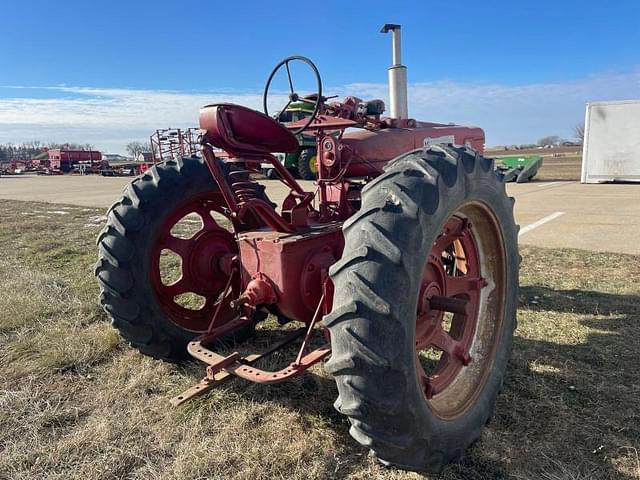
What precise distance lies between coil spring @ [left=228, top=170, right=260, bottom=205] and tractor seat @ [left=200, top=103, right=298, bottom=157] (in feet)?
0.92

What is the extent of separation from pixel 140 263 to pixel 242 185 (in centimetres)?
80

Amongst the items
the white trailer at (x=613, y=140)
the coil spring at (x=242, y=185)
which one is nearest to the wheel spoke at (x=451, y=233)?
the coil spring at (x=242, y=185)

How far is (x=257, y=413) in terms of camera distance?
8.30 feet

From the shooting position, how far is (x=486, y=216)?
2332mm

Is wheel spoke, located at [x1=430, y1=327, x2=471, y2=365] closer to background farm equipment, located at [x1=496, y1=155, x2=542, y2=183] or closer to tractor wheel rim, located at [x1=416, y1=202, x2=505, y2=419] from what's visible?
tractor wheel rim, located at [x1=416, y1=202, x2=505, y2=419]

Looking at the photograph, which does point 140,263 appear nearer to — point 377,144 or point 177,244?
point 177,244

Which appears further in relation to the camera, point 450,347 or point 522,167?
point 522,167

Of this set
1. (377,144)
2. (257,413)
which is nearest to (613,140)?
(377,144)

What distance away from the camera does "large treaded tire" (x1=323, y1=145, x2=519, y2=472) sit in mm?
1659

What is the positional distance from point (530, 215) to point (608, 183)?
8.74m

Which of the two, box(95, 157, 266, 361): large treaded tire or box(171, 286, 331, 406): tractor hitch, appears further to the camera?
box(95, 157, 266, 361): large treaded tire

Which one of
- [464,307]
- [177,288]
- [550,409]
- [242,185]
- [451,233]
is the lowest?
[550,409]

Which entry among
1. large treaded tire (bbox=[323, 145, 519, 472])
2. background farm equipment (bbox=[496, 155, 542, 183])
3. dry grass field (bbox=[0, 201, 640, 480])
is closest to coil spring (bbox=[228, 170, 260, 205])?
large treaded tire (bbox=[323, 145, 519, 472])

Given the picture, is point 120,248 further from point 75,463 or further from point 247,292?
point 75,463
